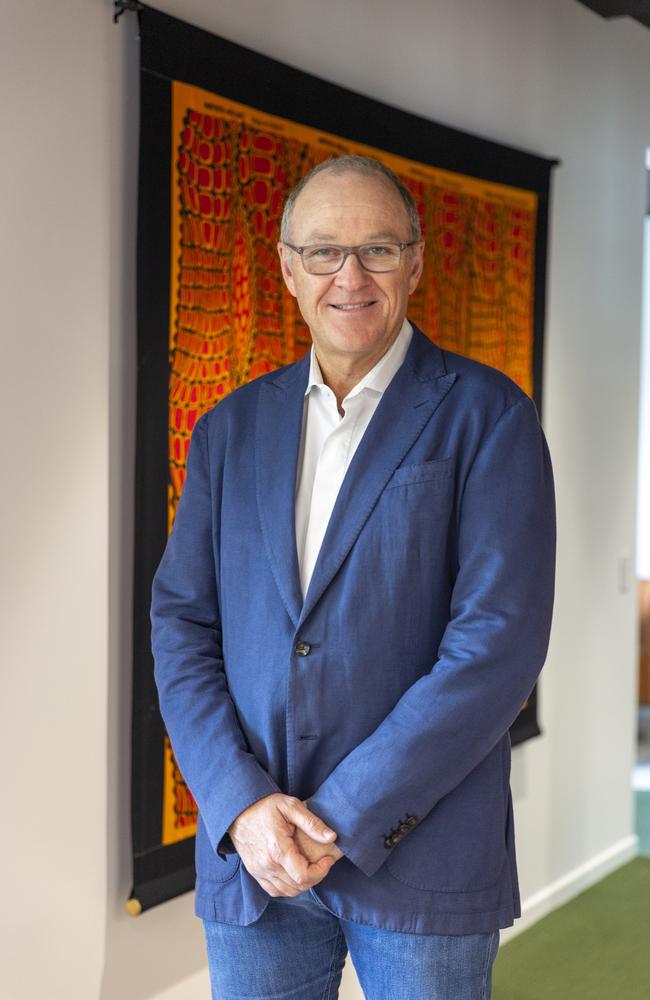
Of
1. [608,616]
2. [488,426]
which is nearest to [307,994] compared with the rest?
[488,426]

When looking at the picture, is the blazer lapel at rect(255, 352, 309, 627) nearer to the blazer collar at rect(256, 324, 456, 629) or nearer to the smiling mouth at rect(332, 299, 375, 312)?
the blazer collar at rect(256, 324, 456, 629)

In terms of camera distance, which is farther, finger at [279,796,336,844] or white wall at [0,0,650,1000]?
white wall at [0,0,650,1000]

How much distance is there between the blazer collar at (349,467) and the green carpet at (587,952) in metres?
2.13

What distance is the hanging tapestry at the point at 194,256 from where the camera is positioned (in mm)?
2467

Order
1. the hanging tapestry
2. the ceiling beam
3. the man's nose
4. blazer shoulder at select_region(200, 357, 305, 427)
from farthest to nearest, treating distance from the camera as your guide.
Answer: the ceiling beam, the hanging tapestry, blazer shoulder at select_region(200, 357, 305, 427), the man's nose

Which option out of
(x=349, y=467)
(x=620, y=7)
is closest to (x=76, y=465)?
(x=349, y=467)

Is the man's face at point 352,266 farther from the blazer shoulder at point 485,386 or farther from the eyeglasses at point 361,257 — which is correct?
the blazer shoulder at point 485,386

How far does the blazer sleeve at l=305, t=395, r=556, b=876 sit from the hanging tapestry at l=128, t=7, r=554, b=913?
1037 millimetres

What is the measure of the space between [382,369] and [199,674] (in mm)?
495

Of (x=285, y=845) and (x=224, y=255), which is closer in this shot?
(x=285, y=845)

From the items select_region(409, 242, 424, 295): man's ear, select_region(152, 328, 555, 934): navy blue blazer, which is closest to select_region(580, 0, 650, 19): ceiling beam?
select_region(409, 242, 424, 295): man's ear

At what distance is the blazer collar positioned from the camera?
1587 millimetres

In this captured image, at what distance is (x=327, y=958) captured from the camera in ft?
5.50

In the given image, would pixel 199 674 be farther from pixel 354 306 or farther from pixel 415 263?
pixel 415 263
